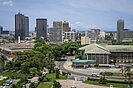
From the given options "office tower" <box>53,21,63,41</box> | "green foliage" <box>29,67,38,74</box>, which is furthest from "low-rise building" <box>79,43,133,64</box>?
"office tower" <box>53,21,63,41</box>

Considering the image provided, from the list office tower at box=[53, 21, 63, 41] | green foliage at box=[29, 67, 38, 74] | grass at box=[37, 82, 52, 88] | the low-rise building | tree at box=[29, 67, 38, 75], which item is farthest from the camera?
office tower at box=[53, 21, 63, 41]

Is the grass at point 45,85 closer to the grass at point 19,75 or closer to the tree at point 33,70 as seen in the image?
the grass at point 19,75

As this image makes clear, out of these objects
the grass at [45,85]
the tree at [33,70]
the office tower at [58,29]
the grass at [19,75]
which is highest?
the office tower at [58,29]

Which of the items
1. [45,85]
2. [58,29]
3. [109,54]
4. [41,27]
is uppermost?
[41,27]

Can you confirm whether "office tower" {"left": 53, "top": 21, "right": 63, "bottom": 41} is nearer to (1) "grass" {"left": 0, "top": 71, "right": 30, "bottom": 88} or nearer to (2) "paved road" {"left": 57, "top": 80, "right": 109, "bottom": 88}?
(1) "grass" {"left": 0, "top": 71, "right": 30, "bottom": 88}

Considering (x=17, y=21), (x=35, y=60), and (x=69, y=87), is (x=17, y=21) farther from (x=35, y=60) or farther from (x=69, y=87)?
(x=69, y=87)

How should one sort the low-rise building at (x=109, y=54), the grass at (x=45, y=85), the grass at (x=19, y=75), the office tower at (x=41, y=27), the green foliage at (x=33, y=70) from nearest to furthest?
the grass at (x=45, y=85)
the grass at (x=19, y=75)
the green foliage at (x=33, y=70)
the low-rise building at (x=109, y=54)
the office tower at (x=41, y=27)

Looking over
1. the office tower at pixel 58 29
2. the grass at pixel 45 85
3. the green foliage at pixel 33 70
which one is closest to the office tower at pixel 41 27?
the office tower at pixel 58 29

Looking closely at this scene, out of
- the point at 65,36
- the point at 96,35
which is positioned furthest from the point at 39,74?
the point at 96,35

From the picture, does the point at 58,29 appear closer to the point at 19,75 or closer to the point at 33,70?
the point at 33,70

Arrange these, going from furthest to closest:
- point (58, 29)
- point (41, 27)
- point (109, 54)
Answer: point (41, 27)
point (58, 29)
point (109, 54)

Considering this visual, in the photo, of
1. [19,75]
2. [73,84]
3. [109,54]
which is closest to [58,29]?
[109,54]
